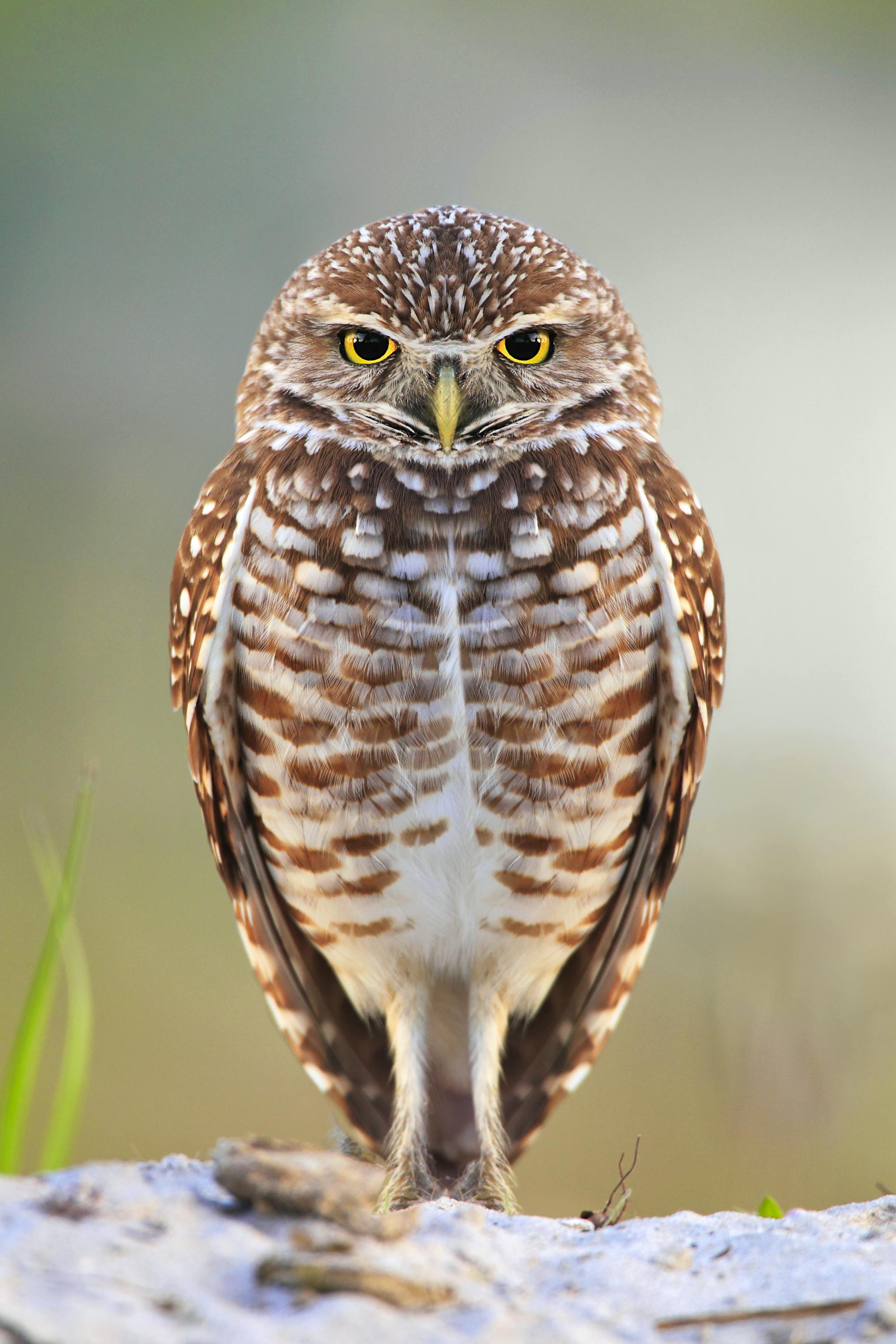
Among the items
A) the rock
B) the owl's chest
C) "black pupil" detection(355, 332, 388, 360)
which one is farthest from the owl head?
the rock

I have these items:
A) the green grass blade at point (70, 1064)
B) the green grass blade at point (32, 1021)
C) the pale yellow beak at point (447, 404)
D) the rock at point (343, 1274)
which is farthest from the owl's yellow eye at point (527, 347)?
the rock at point (343, 1274)

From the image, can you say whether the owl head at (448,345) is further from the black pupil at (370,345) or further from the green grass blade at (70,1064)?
the green grass blade at (70,1064)

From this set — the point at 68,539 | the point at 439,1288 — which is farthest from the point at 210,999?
the point at 439,1288

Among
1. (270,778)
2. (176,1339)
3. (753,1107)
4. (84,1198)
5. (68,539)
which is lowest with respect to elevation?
(176,1339)

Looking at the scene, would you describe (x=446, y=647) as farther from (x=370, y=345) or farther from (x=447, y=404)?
(x=370, y=345)

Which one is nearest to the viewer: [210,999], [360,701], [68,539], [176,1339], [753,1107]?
[176,1339]

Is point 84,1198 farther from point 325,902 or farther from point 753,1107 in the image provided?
point 753,1107
